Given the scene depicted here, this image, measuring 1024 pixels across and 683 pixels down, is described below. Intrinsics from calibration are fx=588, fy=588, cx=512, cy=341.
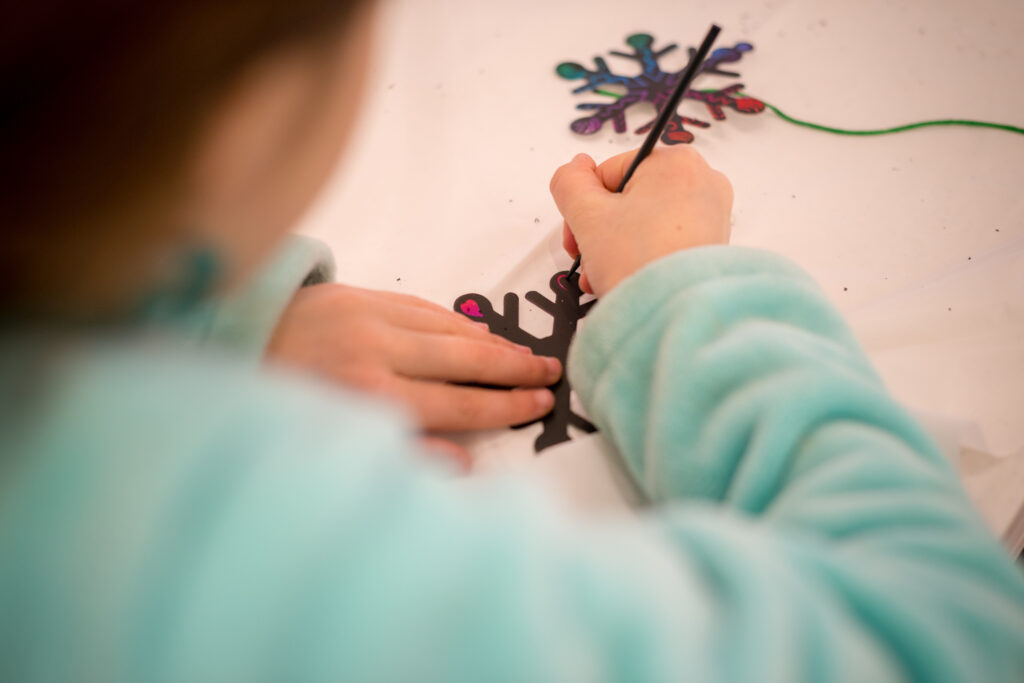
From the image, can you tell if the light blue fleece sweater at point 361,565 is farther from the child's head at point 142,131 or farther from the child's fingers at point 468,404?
the child's fingers at point 468,404

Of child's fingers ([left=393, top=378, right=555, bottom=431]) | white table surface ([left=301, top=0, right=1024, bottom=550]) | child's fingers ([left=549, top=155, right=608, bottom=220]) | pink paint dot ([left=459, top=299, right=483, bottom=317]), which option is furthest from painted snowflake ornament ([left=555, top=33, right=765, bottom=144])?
child's fingers ([left=393, top=378, right=555, bottom=431])

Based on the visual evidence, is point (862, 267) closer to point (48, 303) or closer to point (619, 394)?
point (619, 394)

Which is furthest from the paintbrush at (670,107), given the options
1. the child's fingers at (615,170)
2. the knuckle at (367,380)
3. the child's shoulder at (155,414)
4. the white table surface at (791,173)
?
the child's shoulder at (155,414)

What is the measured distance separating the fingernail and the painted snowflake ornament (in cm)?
39

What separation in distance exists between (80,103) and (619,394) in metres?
0.34

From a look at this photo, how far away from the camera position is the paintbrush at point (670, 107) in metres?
0.46

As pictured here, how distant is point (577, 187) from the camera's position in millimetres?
560

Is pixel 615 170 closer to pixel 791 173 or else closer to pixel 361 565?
pixel 791 173

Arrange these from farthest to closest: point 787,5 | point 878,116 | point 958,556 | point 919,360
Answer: point 787,5, point 878,116, point 919,360, point 958,556

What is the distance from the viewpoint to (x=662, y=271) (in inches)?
16.4

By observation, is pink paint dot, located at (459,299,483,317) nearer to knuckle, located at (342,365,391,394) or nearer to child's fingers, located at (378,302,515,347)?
child's fingers, located at (378,302,515,347)

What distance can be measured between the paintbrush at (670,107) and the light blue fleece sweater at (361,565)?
13.0 inches

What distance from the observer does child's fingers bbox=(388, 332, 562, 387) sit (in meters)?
0.45

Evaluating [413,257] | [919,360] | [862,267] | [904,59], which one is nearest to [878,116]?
[904,59]
